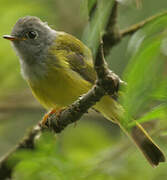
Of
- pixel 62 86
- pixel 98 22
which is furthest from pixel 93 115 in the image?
pixel 98 22

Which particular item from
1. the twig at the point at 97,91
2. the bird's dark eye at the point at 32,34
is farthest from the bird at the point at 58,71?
the twig at the point at 97,91

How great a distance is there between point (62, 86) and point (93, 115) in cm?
174

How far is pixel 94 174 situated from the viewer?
2.44m

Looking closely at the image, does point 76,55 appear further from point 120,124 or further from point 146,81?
point 146,81

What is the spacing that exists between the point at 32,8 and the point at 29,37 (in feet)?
1.87

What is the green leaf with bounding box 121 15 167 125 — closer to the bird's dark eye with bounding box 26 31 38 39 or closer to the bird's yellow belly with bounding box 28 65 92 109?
the bird's yellow belly with bounding box 28 65 92 109

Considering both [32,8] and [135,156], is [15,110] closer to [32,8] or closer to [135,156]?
[32,8]

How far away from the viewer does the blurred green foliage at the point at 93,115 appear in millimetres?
1202

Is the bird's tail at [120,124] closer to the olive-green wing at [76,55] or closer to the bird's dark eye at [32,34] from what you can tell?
the olive-green wing at [76,55]

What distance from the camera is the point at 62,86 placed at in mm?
3119

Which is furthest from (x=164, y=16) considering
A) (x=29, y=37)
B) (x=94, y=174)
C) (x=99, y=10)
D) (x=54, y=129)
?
(x=29, y=37)

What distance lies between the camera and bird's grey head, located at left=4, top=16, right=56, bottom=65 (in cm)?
345

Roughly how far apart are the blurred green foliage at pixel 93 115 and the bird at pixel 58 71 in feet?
0.72

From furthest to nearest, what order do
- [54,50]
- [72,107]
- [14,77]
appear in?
[14,77] → [54,50] → [72,107]
